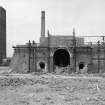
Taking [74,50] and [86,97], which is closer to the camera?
[86,97]

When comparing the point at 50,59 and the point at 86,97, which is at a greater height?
the point at 50,59

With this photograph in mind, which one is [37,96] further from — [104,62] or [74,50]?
[104,62]

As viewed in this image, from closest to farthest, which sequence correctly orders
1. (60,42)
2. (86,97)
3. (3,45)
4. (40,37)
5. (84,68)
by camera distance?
(86,97), (84,68), (60,42), (40,37), (3,45)

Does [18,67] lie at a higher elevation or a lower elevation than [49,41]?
lower

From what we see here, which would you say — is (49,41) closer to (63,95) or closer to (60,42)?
(60,42)

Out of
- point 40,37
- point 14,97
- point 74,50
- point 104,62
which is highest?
point 40,37

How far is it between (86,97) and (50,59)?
12487 mm

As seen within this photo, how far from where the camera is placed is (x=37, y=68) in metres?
21.3

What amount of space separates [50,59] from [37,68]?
6.96 feet

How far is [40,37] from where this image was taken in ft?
94.4

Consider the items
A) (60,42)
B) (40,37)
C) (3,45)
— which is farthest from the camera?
(3,45)

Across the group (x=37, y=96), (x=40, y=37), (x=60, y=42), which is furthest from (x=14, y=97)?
(x=40, y=37)

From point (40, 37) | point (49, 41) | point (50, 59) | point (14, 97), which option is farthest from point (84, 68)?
point (14, 97)

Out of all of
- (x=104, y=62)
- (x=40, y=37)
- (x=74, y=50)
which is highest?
(x=40, y=37)
